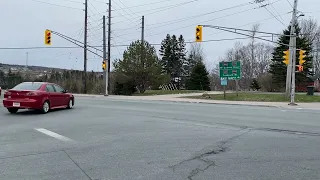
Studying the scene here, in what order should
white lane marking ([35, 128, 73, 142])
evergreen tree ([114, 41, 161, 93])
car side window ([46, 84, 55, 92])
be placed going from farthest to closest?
evergreen tree ([114, 41, 161, 93]) < car side window ([46, 84, 55, 92]) < white lane marking ([35, 128, 73, 142])

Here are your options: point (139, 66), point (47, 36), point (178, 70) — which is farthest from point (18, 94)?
point (178, 70)

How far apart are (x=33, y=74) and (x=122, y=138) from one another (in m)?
58.5

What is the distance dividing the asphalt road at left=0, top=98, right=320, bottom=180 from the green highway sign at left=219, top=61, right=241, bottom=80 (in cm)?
1877

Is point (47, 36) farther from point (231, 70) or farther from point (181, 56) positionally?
point (181, 56)

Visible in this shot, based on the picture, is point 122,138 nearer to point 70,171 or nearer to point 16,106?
point 70,171

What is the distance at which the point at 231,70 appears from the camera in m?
29.5

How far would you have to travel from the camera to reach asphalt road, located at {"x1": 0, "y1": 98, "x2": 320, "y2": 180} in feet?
17.3

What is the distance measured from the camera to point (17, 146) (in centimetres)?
732

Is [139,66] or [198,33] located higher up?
[198,33]

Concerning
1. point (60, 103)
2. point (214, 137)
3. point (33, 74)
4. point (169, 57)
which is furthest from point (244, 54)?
point (214, 137)

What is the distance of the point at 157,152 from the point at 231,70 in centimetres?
2383

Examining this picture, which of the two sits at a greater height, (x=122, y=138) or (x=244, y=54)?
(x=244, y=54)

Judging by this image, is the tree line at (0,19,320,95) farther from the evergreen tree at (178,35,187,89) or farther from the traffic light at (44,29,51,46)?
the traffic light at (44,29,51,46)

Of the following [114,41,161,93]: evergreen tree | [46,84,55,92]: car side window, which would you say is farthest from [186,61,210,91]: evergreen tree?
[46,84,55,92]: car side window
